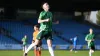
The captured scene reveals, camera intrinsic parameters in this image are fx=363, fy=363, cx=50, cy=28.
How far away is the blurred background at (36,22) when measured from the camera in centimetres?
4347

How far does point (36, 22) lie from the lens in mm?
46812

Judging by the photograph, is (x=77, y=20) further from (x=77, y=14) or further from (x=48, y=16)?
(x=48, y=16)

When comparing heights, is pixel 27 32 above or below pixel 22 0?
below

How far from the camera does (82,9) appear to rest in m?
48.9

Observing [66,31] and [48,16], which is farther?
[66,31]

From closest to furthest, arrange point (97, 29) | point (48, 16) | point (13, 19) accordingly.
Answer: point (48, 16), point (13, 19), point (97, 29)

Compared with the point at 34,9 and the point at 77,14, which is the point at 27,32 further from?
the point at 77,14

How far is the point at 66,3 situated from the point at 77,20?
16.7 ft

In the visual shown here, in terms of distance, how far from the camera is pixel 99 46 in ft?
141

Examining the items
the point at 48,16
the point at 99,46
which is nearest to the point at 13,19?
the point at 99,46

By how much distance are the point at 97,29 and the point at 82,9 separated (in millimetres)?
3419

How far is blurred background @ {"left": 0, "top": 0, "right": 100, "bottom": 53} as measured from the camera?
1711 inches

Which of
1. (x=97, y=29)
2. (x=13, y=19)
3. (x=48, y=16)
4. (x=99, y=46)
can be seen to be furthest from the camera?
(x=97, y=29)

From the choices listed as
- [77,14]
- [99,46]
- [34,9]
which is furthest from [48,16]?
[77,14]
